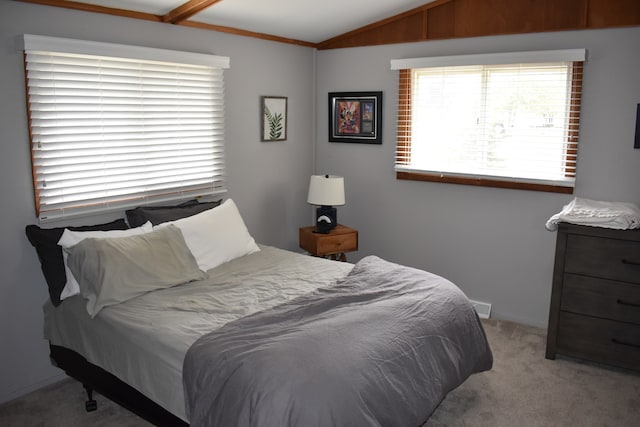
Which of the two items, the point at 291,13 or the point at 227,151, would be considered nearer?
the point at 291,13

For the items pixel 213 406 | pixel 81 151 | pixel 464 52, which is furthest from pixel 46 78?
pixel 464 52

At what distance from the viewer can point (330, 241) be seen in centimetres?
437

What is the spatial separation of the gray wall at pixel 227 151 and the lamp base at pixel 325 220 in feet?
1.61

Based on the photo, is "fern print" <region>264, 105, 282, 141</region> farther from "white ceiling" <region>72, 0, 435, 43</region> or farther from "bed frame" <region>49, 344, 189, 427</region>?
"bed frame" <region>49, 344, 189, 427</region>

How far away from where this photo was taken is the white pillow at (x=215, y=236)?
3.46 meters

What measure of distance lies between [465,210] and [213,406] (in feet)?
9.02

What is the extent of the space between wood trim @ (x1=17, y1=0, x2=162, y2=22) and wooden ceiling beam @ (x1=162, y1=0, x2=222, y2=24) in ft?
0.27

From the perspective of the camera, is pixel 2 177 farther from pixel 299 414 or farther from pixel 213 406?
pixel 299 414

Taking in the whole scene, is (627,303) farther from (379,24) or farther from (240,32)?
(240,32)

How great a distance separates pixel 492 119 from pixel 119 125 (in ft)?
8.65

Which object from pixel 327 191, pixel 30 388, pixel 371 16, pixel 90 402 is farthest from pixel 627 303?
pixel 30 388

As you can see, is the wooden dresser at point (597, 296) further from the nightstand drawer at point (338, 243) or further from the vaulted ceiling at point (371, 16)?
the nightstand drawer at point (338, 243)

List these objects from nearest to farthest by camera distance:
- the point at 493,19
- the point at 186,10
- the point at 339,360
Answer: the point at 339,360 < the point at 186,10 < the point at 493,19

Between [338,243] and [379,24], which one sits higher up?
[379,24]
